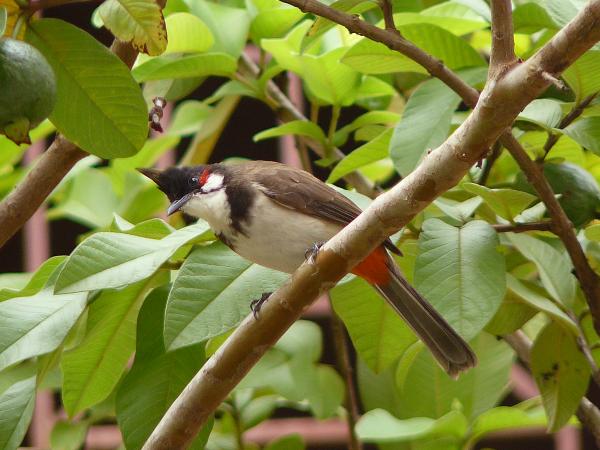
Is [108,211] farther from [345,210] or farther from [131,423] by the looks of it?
[131,423]

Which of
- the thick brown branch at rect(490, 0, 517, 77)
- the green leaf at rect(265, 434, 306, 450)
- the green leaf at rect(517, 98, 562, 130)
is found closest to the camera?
the thick brown branch at rect(490, 0, 517, 77)

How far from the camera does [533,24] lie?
53.9 inches

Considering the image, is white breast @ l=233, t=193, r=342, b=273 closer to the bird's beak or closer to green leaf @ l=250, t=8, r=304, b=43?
the bird's beak

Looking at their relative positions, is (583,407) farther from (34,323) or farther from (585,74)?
(34,323)

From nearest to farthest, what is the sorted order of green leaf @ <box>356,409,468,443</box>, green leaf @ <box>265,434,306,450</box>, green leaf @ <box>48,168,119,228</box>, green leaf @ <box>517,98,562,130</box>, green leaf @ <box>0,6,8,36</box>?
green leaf @ <box>0,6,8,36</box>, green leaf @ <box>356,409,468,443</box>, green leaf @ <box>517,98,562,130</box>, green leaf @ <box>265,434,306,450</box>, green leaf @ <box>48,168,119,228</box>

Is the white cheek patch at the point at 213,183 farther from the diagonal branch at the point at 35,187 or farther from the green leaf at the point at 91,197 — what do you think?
the diagonal branch at the point at 35,187

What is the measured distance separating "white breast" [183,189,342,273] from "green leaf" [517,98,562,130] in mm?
378

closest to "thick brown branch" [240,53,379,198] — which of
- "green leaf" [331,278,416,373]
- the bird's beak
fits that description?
the bird's beak

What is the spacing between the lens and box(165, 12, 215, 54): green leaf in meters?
1.51

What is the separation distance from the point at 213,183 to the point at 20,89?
2.71 feet

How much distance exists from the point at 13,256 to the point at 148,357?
7.56 feet

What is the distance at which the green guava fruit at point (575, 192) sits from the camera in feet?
4.43

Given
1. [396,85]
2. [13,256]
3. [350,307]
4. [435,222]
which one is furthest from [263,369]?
[13,256]

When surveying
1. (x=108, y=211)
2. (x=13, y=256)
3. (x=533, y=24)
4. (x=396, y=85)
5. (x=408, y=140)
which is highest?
(x=533, y=24)
